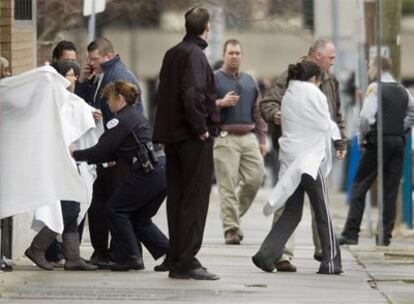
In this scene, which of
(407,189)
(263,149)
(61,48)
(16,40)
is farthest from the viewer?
(407,189)

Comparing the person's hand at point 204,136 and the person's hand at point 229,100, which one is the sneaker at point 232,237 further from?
the person's hand at point 204,136

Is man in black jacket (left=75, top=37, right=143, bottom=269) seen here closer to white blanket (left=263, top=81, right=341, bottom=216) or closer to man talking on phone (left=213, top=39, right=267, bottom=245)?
white blanket (left=263, top=81, right=341, bottom=216)

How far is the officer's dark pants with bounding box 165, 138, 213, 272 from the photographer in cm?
1300

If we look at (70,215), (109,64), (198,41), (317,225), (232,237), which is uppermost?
(198,41)

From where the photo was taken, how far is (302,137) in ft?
46.1

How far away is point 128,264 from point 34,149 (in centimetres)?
130

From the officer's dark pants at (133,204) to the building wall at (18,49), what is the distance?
93 centimetres

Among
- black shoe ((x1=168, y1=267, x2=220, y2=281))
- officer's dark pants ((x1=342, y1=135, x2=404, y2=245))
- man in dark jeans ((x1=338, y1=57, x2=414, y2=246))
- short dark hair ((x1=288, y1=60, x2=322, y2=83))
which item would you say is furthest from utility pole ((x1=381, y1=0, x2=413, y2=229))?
black shoe ((x1=168, y1=267, x2=220, y2=281))

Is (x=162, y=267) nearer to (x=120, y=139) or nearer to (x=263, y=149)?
(x=120, y=139)

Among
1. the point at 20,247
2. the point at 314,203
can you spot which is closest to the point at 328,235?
the point at 314,203

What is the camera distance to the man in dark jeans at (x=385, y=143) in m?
17.5

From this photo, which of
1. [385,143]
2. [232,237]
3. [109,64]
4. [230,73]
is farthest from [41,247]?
[385,143]

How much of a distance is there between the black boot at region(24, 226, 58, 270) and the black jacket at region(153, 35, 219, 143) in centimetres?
134

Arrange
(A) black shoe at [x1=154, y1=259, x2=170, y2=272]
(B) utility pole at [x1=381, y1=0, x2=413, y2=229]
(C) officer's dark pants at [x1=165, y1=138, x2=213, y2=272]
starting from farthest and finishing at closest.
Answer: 1. (B) utility pole at [x1=381, y1=0, x2=413, y2=229]
2. (A) black shoe at [x1=154, y1=259, x2=170, y2=272]
3. (C) officer's dark pants at [x1=165, y1=138, x2=213, y2=272]
